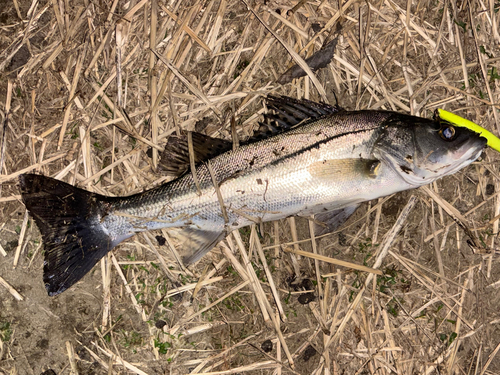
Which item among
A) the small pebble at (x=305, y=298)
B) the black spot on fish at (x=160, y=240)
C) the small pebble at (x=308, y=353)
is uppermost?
the black spot on fish at (x=160, y=240)

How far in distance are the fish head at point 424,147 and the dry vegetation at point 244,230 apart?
637 mm

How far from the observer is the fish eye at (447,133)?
10.8ft

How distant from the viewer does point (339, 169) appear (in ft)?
11.1

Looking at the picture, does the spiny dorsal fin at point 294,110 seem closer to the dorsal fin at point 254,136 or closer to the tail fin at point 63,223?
the dorsal fin at point 254,136

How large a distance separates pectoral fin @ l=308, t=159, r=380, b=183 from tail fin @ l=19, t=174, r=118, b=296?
1902 millimetres

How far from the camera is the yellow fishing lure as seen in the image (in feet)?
12.1

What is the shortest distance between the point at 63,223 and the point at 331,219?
99.2 inches

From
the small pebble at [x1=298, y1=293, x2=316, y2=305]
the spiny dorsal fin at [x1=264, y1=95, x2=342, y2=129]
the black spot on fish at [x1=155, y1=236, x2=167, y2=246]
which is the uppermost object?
the spiny dorsal fin at [x1=264, y1=95, x2=342, y2=129]

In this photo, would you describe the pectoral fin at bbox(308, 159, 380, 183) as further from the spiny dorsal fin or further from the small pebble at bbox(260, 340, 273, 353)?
the small pebble at bbox(260, 340, 273, 353)

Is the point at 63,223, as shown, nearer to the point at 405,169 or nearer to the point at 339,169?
the point at 339,169

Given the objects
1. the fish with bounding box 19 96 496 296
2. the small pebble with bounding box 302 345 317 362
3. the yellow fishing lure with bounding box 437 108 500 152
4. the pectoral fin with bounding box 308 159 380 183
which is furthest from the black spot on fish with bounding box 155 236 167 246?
the yellow fishing lure with bounding box 437 108 500 152

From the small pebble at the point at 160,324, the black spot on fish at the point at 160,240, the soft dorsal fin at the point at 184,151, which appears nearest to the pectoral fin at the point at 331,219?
the soft dorsal fin at the point at 184,151

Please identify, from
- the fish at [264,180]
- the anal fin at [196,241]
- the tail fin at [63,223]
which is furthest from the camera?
the anal fin at [196,241]

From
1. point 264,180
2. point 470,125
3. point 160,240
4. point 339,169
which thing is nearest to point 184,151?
point 264,180
